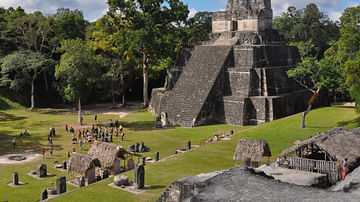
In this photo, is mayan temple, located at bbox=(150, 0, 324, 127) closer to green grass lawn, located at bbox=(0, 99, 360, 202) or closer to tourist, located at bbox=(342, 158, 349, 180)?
green grass lawn, located at bbox=(0, 99, 360, 202)

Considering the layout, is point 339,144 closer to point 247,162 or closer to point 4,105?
point 247,162

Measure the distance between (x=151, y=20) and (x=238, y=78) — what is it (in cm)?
1009

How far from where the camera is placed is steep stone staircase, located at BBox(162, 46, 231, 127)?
93.7 feet

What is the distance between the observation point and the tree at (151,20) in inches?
1298

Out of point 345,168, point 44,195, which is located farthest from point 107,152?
point 345,168

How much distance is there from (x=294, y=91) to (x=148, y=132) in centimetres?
1347

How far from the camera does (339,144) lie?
1463 centimetres

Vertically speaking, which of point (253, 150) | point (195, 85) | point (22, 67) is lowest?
point (253, 150)

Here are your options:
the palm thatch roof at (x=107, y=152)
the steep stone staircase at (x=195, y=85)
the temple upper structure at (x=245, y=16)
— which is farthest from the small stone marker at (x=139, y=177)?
the temple upper structure at (x=245, y=16)

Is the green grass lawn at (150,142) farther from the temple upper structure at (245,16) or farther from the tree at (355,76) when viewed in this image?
the temple upper structure at (245,16)

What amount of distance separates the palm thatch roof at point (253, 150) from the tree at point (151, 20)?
17.8m

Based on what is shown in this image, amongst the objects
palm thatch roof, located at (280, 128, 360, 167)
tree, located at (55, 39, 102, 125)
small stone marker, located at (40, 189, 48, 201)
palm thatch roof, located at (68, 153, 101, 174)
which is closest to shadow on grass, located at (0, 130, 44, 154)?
tree, located at (55, 39, 102, 125)

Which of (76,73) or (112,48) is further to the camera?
(112,48)

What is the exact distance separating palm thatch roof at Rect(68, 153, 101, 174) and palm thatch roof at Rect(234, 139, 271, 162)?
20.9 feet
